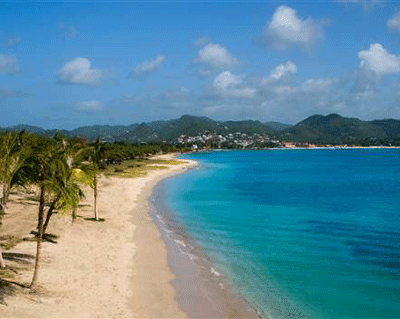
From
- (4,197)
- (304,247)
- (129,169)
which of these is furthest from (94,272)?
(129,169)

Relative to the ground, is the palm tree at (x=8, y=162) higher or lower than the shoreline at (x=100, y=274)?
higher

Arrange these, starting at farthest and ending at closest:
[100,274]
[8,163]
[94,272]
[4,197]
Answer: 1. [94,272]
2. [100,274]
3. [4,197]
4. [8,163]

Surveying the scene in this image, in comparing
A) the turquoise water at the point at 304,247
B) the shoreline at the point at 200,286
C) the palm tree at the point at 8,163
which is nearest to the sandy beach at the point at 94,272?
the shoreline at the point at 200,286

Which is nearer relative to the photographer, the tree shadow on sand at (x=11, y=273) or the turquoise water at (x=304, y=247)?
the tree shadow on sand at (x=11, y=273)

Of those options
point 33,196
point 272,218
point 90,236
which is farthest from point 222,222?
point 33,196

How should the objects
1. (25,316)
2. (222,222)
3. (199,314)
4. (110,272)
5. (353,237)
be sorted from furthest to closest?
1. (222,222)
2. (353,237)
3. (110,272)
4. (199,314)
5. (25,316)

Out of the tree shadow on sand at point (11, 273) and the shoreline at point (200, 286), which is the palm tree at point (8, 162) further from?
the shoreline at point (200, 286)

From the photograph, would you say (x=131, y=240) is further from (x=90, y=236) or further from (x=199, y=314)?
(x=199, y=314)

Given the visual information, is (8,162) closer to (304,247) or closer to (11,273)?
(11,273)

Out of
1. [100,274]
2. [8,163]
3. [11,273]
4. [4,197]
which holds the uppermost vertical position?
[8,163]
